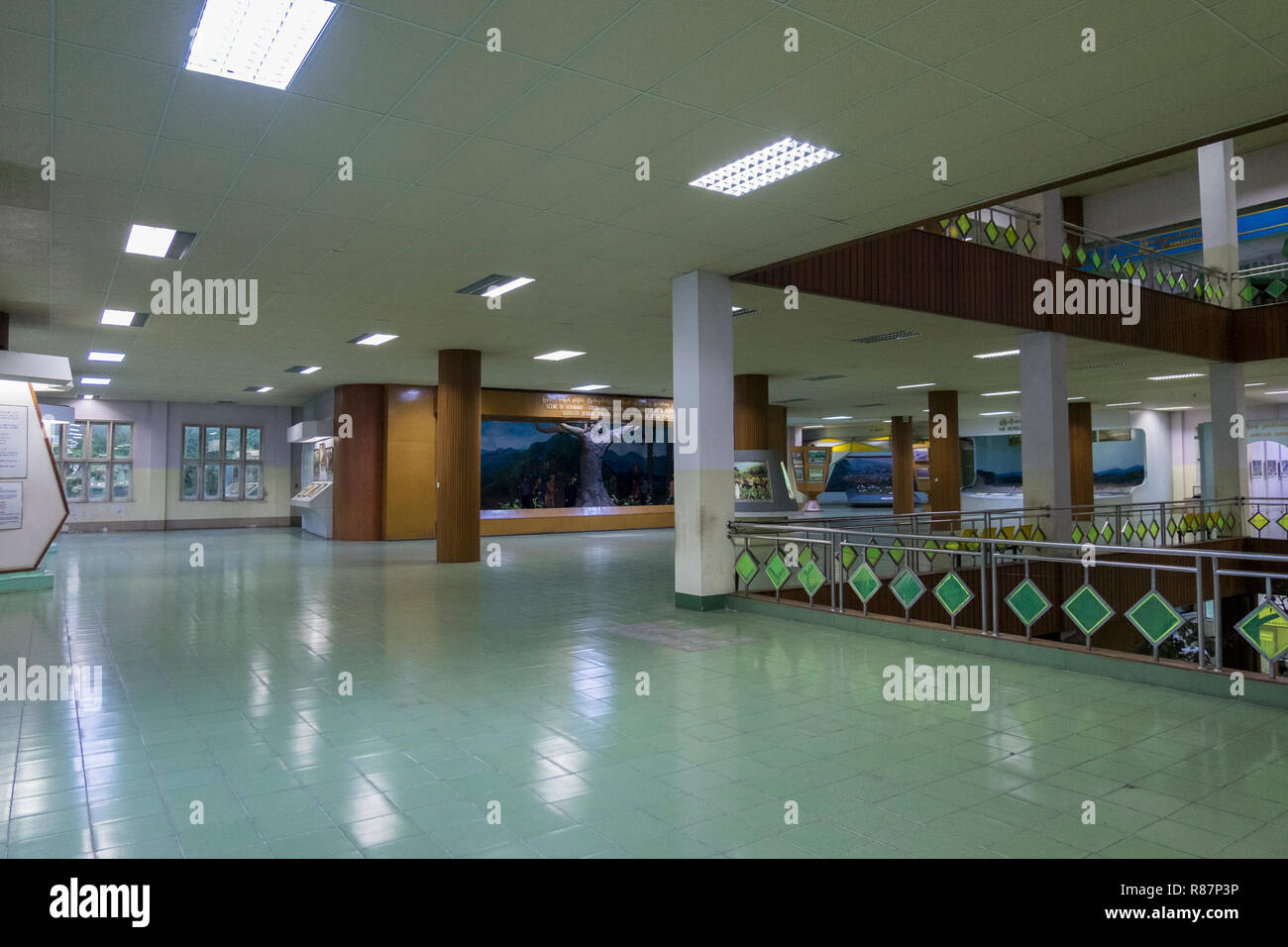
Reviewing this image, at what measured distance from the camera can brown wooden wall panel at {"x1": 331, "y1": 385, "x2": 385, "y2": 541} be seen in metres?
18.6

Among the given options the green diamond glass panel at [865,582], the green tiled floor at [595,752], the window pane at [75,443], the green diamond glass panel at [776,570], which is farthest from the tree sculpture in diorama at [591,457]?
the green diamond glass panel at [865,582]

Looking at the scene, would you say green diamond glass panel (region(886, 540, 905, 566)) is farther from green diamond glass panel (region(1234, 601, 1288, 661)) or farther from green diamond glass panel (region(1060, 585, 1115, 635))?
green diamond glass panel (region(1234, 601, 1288, 661))

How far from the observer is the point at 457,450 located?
1380 cm

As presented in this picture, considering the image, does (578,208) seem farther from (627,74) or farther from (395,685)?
(395,685)

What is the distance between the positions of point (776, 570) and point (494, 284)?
15.5ft

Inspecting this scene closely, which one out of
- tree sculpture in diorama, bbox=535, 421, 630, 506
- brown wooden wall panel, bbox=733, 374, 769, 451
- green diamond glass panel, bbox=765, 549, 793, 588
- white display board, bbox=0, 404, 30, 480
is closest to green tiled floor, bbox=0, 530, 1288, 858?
green diamond glass panel, bbox=765, 549, 793, 588

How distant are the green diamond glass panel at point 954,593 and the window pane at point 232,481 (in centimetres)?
2349

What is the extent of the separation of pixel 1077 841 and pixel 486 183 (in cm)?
568

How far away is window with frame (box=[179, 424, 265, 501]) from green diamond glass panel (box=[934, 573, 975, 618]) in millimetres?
23435

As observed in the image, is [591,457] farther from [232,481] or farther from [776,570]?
[776,570]

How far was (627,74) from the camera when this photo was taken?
452cm

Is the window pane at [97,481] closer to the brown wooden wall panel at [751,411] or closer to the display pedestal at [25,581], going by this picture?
the display pedestal at [25,581]
